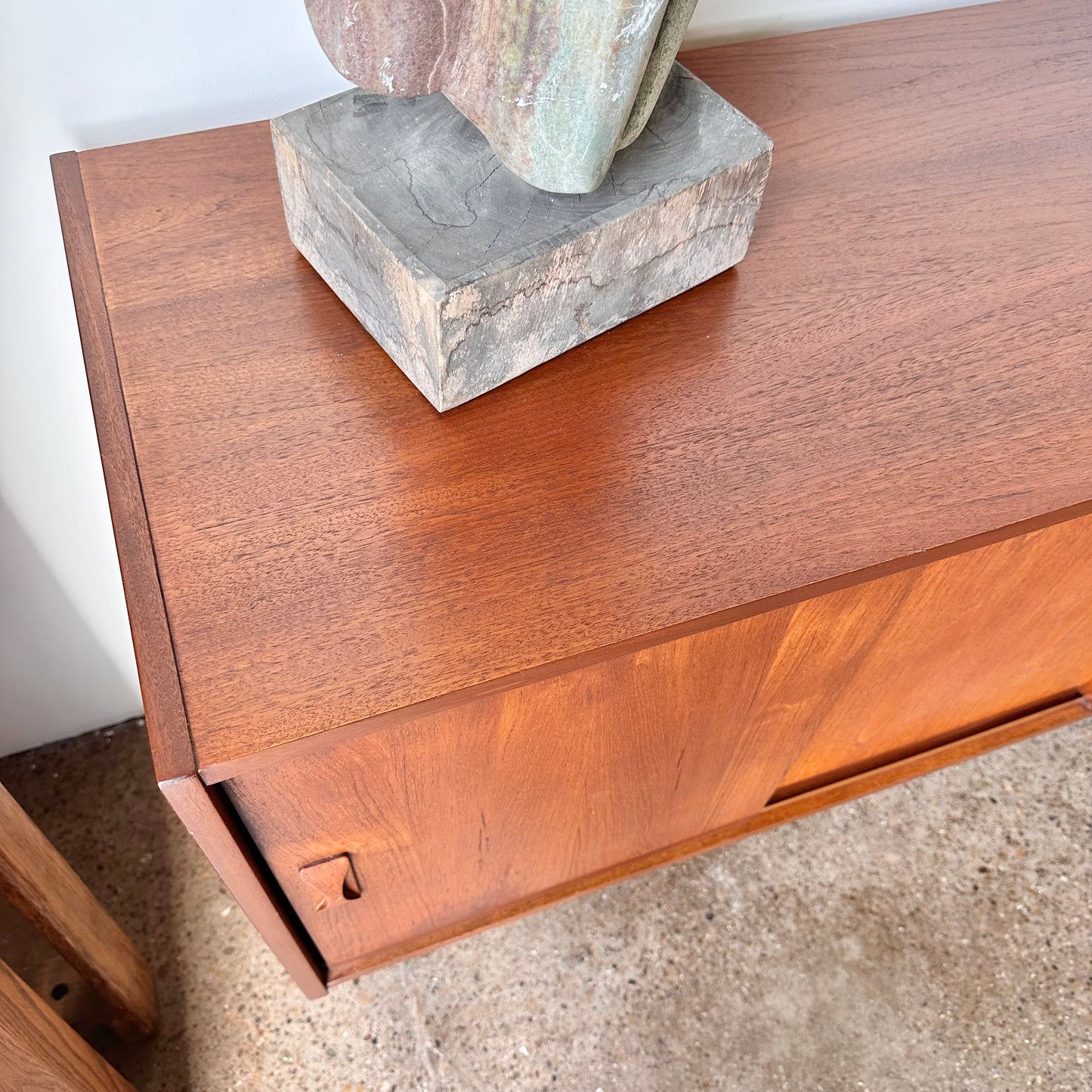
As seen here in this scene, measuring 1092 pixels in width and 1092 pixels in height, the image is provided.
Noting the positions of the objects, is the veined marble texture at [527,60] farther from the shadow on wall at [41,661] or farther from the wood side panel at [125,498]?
the shadow on wall at [41,661]

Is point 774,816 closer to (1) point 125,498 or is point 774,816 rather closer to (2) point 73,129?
(1) point 125,498

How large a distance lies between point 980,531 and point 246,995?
88 centimetres

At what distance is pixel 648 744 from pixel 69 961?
56 cm

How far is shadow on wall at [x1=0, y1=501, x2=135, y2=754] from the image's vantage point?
950mm

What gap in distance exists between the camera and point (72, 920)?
0.81 metres

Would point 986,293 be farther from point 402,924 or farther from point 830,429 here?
point 402,924

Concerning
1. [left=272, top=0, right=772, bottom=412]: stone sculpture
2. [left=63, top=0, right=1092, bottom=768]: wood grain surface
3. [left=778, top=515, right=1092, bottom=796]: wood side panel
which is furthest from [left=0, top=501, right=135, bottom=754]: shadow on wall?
[left=778, top=515, right=1092, bottom=796]: wood side panel

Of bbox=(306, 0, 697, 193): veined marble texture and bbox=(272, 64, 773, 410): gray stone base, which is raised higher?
bbox=(306, 0, 697, 193): veined marble texture

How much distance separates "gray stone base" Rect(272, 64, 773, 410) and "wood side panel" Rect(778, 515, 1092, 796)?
0.87ft

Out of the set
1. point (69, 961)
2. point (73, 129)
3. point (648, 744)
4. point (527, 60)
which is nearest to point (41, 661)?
point (69, 961)

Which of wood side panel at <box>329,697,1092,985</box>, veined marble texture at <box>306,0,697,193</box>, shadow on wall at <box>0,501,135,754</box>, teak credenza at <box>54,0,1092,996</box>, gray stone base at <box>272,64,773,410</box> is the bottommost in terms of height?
wood side panel at <box>329,697,1092,985</box>

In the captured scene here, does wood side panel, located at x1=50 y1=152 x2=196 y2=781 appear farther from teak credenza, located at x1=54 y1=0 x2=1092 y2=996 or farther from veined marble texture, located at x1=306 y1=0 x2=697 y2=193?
veined marble texture, located at x1=306 y1=0 x2=697 y2=193

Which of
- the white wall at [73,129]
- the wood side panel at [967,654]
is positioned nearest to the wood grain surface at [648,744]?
the wood side panel at [967,654]

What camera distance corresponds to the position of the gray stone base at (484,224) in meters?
0.54
